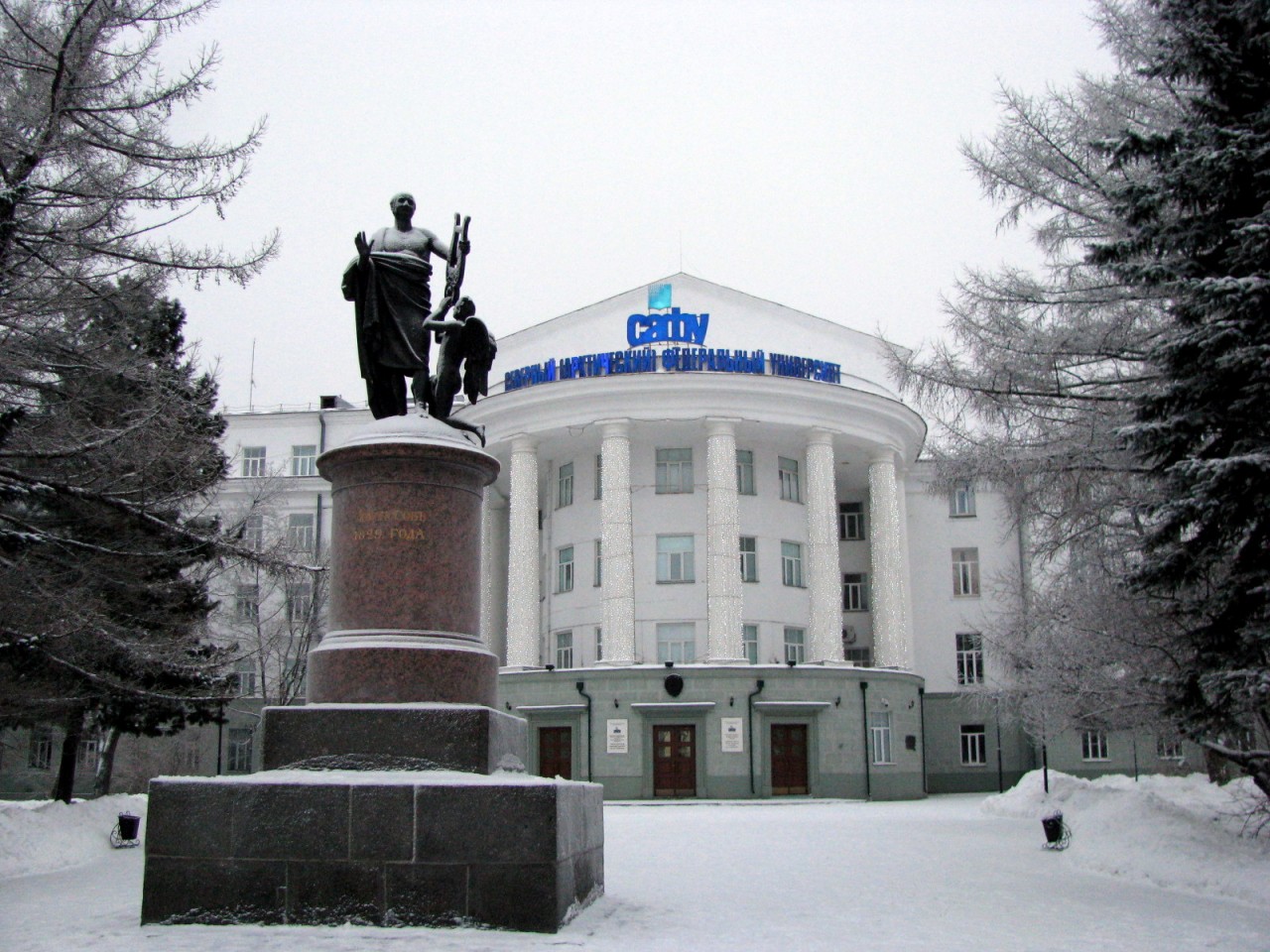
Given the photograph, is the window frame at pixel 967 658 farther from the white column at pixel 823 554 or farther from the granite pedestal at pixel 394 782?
the granite pedestal at pixel 394 782

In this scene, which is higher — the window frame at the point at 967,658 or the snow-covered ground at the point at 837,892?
the window frame at the point at 967,658

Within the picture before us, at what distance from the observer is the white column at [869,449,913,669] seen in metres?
39.9

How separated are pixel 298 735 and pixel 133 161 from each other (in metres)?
8.28

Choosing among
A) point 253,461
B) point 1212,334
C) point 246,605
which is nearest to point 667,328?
point 246,605

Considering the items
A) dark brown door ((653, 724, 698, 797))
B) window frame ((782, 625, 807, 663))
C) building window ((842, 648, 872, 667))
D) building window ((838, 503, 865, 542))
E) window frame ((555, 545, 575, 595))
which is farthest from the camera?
building window ((838, 503, 865, 542))

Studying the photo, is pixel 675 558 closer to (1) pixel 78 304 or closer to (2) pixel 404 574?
(1) pixel 78 304

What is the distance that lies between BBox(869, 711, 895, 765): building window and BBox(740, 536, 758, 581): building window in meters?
5.80

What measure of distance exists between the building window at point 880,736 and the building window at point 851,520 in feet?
31.6

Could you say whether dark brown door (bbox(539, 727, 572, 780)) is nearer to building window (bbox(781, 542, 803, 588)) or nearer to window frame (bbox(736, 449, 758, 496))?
building window (bbox(781, 542, 803, 588))

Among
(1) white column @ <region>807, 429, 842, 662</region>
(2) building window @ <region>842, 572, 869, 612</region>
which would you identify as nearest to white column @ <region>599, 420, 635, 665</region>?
(1) white column @ <region>807, 429, 842, 662</region>

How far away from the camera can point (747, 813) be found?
1126 inches

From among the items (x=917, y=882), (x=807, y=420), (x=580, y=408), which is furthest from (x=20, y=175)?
(x=807, y=420)

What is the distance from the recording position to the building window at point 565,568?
41122 millimetres

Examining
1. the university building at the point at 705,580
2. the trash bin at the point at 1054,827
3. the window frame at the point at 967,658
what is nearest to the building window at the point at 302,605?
the university building at the point at 705,580
